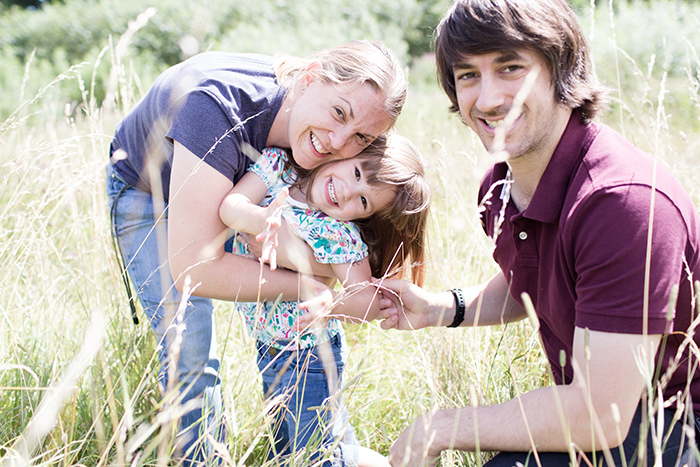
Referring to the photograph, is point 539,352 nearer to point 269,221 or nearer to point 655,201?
point 655,201

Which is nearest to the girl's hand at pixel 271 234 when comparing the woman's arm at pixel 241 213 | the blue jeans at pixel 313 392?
the woman's arm at pixel 241 213

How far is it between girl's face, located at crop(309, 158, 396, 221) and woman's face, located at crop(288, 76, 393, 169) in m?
0.09

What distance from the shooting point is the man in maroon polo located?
54.1 inches

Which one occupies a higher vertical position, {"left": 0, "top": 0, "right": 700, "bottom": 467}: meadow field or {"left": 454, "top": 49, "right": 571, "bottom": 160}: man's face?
{"left": 454, "top": 49, "right": 571, "bottom": 160}: man's face

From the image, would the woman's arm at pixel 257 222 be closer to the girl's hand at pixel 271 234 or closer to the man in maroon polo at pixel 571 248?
the girl's hand at pixel 271 234

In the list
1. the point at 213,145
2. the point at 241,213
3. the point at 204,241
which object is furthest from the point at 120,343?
the point at 213,145

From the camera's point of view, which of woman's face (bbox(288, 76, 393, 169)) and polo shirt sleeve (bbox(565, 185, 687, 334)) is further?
woman's face (bbox(288, 76, 393, 169))

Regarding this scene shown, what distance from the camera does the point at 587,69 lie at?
1793mm

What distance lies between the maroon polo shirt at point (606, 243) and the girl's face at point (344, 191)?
1.75ft

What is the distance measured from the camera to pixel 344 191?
206 cm

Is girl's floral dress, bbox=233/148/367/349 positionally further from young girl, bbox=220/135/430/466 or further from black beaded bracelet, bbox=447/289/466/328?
black beaded bracelet, bbox=447/289/466/328

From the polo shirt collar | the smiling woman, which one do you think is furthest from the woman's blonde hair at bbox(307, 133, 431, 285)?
the polo shirt collar

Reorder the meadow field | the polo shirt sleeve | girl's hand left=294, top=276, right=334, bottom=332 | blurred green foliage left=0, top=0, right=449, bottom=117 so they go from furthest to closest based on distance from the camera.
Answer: blurred green foliage left=0, top=0, right=449, bottom=117, girl's hand left=294, top=276, right=334, bottom=332, the meadow field, the polo shirt sleeve

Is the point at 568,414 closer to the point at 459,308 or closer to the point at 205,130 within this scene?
the point at 459,308
